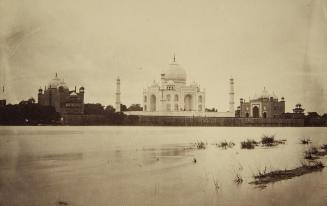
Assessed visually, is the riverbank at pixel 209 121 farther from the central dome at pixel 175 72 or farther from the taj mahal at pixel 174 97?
the central dome at pixel 175 72

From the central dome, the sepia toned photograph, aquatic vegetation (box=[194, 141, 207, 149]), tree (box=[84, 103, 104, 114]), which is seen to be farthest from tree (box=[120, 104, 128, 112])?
aquatic vegetation (box=[194, 141, 207, 149])

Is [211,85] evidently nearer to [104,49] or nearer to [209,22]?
[209,22]

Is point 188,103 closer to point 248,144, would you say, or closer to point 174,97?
point 174,97

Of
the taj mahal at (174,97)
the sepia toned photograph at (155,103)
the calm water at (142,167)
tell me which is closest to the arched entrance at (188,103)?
the taj mahal at (174,97)

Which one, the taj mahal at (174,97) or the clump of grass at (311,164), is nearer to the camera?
the taj mahal at (174,97)

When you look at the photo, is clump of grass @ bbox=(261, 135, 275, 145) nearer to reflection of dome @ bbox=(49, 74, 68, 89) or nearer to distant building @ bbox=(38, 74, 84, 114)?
distant building @ bbox=(38, 74, 84, 114)
